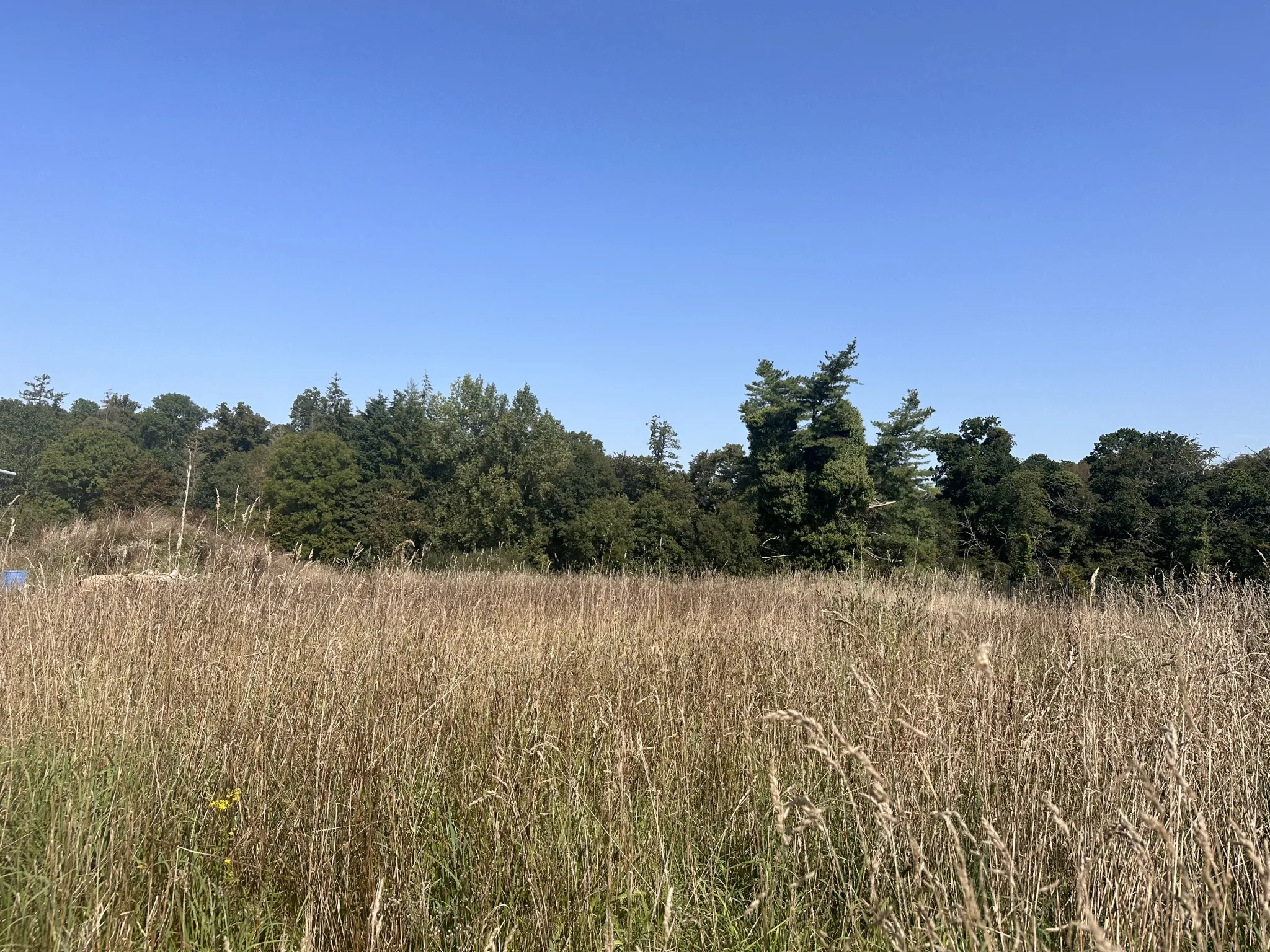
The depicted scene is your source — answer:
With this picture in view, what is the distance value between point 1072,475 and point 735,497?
10739 millimetres

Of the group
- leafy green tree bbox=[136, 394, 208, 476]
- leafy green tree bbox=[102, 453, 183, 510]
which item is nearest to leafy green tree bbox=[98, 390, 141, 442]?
leafy green tree bbox=[136, 394, 208, 476]

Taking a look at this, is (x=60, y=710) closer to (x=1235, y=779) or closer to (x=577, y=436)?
(x=1235, y=779)

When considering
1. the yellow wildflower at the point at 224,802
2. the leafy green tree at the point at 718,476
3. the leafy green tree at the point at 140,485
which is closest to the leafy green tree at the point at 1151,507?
the leafy green tree at the point at 718,476

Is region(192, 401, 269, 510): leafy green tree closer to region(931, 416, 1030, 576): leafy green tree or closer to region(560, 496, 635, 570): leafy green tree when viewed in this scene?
region(560, 496, 635, 570): leafy green tree

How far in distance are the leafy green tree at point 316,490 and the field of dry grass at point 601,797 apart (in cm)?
2640

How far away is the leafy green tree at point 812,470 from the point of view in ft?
61.7

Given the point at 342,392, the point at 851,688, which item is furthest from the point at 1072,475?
the point at 342,392

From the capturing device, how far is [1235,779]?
2.63m

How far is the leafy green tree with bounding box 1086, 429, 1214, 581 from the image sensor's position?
18.3 metres

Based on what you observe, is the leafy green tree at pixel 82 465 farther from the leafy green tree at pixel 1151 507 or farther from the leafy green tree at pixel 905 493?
the leafy green tree at pixel 1151 507

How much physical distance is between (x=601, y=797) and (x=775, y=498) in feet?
58.0

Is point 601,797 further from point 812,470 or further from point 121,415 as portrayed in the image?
point 121,415

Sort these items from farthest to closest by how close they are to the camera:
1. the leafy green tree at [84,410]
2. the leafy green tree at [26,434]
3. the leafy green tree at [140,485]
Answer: the leafy green tree at [84,410] < the leafy green tree at [26,434] < the leafy green tree at [140,485]

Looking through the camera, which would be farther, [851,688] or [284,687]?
[851,688]
